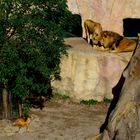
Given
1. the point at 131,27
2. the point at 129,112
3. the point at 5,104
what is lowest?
the point at 5,104

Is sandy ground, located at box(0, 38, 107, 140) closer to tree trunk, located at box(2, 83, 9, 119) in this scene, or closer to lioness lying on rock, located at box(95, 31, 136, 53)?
tree trunk, located at box(2, 83, 9, 119)

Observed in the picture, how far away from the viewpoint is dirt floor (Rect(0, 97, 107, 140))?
57.3 ft

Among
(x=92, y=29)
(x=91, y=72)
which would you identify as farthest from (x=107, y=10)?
(x=91, y=72)

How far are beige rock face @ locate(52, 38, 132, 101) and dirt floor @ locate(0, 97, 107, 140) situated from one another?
0.52 metres

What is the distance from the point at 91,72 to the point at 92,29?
8.11ft

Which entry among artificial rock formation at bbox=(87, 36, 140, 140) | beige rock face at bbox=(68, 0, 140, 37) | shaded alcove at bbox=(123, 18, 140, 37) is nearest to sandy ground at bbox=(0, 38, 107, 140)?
beige rock face at bbox=(68, 0, 140, 37)

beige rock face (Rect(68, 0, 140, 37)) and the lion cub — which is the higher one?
beige rock face (Rect(68, 0, 140, 37))

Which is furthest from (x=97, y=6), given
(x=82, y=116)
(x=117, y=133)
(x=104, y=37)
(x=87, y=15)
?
(x=117, y=133)

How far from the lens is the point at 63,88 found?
21.4 metres

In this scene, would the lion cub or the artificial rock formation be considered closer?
the artificial rock formation

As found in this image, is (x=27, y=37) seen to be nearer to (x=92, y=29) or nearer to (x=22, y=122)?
(x=22, y=122)

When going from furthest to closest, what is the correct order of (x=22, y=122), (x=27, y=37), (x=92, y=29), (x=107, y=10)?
(x=107, y=10)
(x=92, y=29)
(x=22, y=122)
(x=27, y=37)

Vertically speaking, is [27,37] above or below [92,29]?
above

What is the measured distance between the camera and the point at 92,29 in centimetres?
2241
